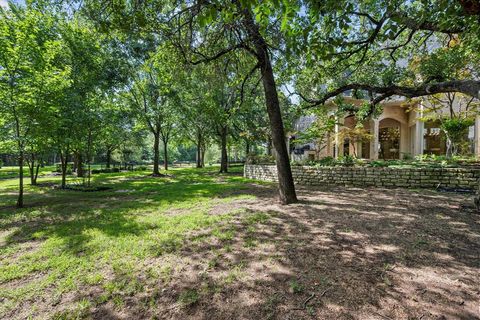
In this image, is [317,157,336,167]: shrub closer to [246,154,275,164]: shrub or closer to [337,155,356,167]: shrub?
[337,155,356,167]: shrub

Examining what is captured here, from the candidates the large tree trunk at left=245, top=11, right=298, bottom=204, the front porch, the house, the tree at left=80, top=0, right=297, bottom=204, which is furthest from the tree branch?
the front porch

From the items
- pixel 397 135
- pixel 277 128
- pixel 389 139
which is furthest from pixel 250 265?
pixel 389 139

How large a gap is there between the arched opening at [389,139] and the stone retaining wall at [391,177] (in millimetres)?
11288

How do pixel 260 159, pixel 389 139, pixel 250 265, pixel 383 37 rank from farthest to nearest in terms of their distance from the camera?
1. pixel 389 139
2. pixel 260 159
3. pixel 383 37
4. pixel 250 265

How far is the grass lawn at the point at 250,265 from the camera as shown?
211 cm

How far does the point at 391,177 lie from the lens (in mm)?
8352

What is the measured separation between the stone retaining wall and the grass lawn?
10.1 feet

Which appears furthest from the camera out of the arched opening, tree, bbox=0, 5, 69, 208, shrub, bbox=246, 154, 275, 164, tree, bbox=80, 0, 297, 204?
the arched opening

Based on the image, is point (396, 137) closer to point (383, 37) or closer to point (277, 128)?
point (383, 37)

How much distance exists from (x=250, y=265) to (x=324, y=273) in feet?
3.00

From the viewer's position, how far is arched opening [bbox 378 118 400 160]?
1762 cm

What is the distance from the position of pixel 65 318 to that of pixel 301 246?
9.58ft

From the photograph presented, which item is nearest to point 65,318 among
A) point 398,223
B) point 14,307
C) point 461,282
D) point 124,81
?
point 14,307

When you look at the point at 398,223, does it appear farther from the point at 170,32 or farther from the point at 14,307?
the point at 170,32
